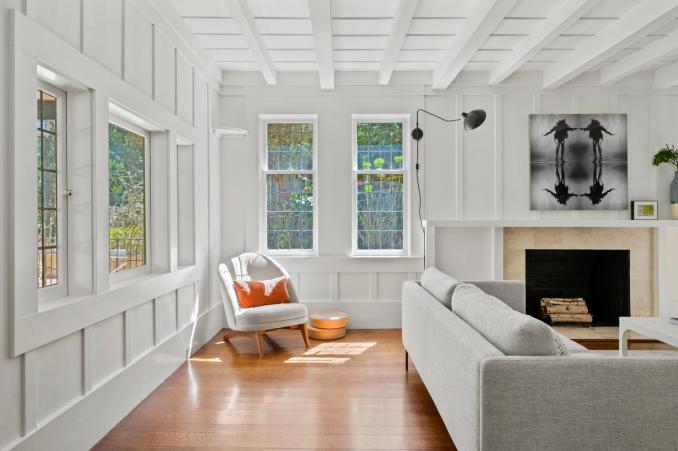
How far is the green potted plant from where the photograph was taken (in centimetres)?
464

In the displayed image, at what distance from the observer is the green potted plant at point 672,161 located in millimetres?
4641

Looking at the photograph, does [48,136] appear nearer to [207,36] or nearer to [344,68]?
[207,36]

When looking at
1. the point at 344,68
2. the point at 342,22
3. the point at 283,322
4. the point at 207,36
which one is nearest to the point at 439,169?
the point at 344,68

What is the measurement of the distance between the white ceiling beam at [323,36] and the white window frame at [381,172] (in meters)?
0.56

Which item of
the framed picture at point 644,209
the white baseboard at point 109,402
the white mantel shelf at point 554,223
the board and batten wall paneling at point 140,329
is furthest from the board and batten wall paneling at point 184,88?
the framed picture at point 644,209

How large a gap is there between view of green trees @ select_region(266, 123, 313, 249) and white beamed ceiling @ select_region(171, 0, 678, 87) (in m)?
0.71

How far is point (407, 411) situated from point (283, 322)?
5.11ft

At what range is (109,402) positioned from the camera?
8.41 feet

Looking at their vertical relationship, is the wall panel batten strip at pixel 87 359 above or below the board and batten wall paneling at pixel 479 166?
below

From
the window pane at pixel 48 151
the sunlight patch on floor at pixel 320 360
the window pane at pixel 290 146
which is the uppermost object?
the window pane at pixel 290 146

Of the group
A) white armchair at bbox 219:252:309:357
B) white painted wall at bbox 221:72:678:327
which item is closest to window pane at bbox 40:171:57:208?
white armchair at bbox 219:252:309:357

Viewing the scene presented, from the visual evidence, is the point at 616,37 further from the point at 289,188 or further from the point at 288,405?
the point at 288,405

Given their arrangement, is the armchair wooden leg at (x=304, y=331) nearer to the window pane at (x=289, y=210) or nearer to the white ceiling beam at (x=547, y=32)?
the window pane at (x=289, y=210)

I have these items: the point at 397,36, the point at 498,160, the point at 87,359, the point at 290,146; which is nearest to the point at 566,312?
the point at 498,160
